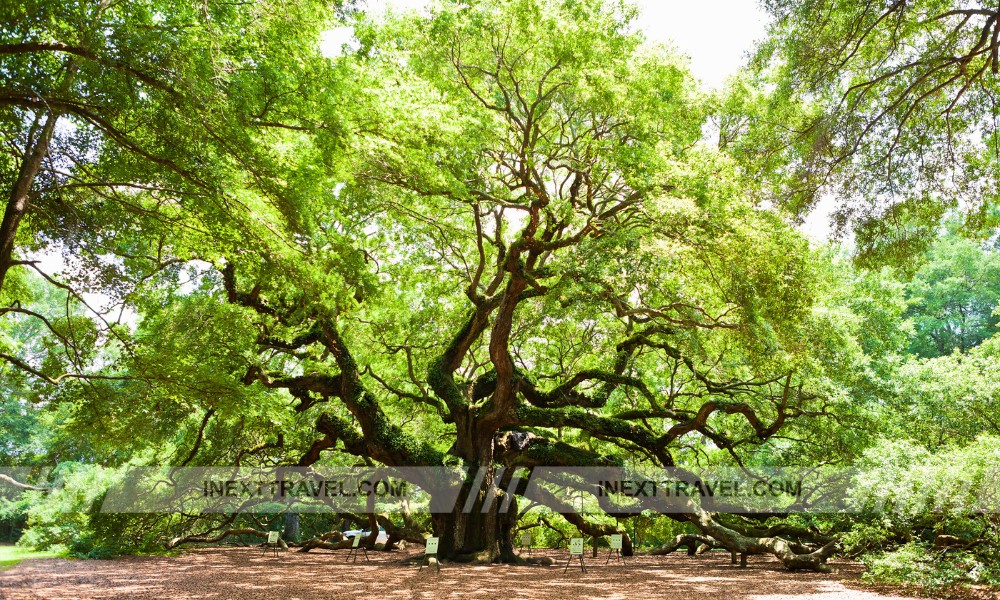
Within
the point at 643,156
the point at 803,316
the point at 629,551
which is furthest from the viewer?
the point at 629,551

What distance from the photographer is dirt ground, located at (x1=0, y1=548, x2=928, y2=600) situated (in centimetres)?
702

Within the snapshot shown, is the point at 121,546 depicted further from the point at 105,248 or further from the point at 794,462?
the point at 794,462

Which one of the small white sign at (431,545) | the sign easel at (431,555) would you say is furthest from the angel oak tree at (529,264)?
the small white sign at (431,545)

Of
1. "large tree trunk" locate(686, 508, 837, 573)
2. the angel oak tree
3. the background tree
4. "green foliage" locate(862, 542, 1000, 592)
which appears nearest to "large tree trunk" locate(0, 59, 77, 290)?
the angel oak tree

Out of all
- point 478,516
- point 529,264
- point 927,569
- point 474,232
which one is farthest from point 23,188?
point 927,569

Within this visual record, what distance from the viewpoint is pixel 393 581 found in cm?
860

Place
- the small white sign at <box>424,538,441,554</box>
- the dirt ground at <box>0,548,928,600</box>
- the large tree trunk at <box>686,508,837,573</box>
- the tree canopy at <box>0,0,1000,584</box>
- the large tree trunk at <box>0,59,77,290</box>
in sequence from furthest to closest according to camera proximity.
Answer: the large tree trunk at <box>686,508,837,573</box>, the small white sign at <box>424,538,441,554</box>, the dirt ground at <box>0,548,928,600</box>, the tree canopy at <box>0,0,1000,584</box>, the large tree trunk at <box>0,59,77,290</box>

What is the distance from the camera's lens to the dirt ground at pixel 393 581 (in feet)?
23.0

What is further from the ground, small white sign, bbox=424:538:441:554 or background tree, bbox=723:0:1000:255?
background tree, bbox=723:0:1000:255

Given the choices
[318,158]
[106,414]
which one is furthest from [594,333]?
[106,414]

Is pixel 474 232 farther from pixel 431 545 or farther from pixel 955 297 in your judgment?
pixel 955 297

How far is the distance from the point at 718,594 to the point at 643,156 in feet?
19.2

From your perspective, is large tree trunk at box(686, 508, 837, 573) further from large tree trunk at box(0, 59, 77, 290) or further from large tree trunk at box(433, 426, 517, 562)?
large tree trunk at box(0, 59, 77, 290)

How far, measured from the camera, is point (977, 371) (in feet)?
40.8
